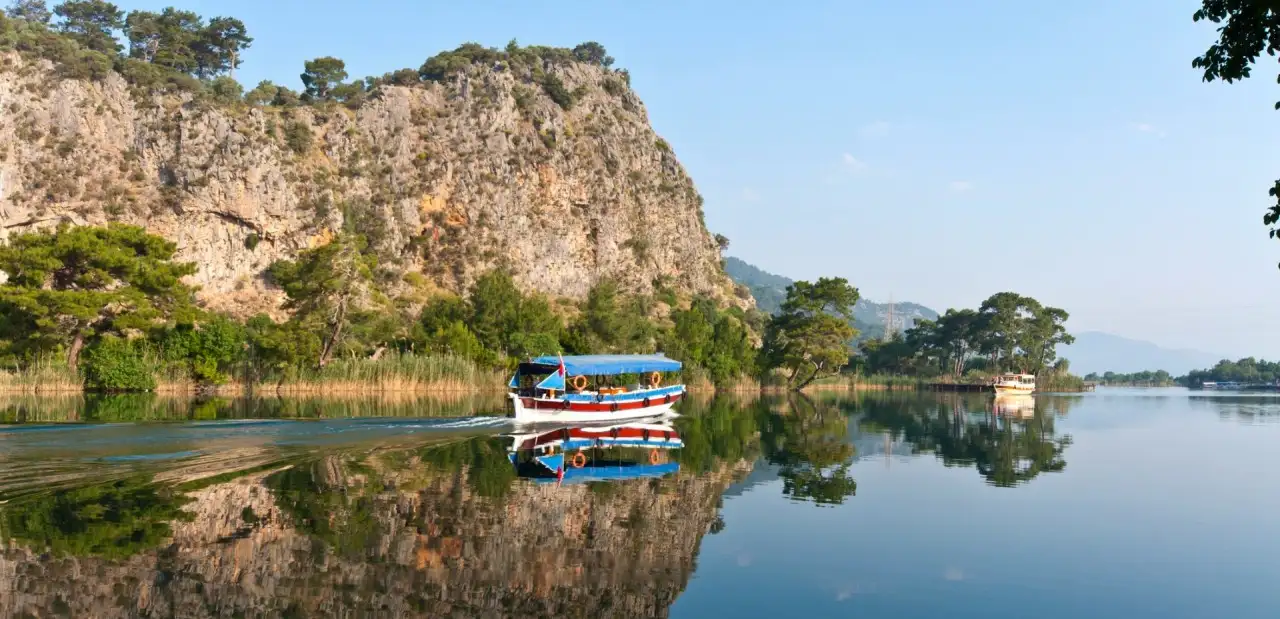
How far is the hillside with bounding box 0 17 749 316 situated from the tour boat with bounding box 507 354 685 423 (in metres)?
40.5

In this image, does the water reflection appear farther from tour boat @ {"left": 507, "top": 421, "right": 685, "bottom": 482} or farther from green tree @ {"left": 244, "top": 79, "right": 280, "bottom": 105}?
green tree @ {"left": 244, "top": 79, "right": 280, "bottom": 105}

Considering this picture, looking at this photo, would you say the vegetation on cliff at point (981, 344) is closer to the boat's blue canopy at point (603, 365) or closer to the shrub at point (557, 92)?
the shrub at point (557, 92)

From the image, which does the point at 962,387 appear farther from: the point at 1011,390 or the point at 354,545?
the point at 354,545

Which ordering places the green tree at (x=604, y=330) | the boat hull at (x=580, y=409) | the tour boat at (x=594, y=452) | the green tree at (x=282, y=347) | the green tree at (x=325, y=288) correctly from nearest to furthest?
the tour boat at (x=594, y=452) < the boat hull at (x=580, y=409) < the green tree at (x=282, y=347) < the green tree at (x=325, y=288) < the green tree at (x=604, y=330)

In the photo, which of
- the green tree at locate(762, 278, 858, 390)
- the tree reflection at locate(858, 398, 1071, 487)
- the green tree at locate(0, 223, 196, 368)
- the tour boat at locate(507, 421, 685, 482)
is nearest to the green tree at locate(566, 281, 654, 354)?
the green tree at locate(762, 278, 858, 390)

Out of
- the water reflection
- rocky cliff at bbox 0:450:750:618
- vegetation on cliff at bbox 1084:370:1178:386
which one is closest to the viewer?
rocky cliff at bbox 0:450:750:618

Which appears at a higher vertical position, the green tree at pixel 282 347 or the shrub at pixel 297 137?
the shrub at pixel 297 137

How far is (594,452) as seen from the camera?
82.4 feet

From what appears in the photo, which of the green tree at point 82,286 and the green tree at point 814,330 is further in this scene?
the green tree at point 814,330

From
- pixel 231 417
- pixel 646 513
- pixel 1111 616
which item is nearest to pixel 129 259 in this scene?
pixel 231 417

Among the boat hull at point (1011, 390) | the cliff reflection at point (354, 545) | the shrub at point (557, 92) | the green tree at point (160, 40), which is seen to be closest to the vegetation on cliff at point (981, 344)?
the boat hull at point (1011, 390)

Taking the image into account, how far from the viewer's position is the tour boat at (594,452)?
67.8ft

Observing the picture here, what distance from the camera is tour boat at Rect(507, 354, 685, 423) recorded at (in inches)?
1298

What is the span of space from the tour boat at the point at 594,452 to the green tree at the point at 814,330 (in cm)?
3830
